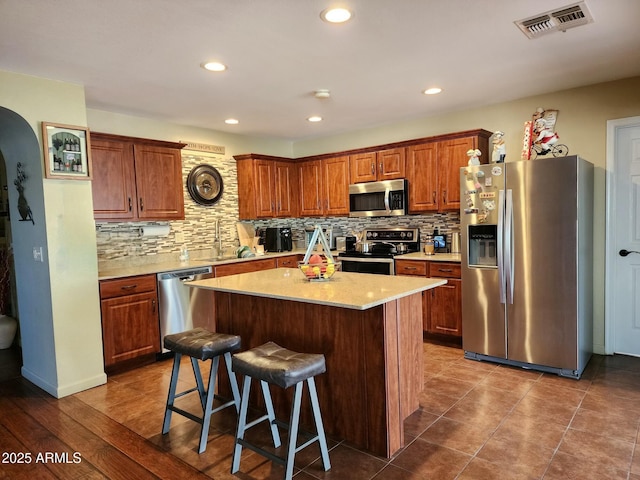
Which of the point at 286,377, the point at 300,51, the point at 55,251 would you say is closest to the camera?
the point at 286,377

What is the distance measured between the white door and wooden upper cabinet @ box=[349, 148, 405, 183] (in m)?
2.00

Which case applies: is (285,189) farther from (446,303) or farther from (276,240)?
(446,303)

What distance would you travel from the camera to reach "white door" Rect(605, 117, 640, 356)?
3625 mm

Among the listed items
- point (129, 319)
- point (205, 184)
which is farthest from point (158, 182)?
point (129, 319)

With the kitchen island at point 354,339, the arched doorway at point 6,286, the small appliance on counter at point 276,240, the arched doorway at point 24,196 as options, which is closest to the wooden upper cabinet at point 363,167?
the small appliance on counter at point 276,240

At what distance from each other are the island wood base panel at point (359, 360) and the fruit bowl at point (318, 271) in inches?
10.7

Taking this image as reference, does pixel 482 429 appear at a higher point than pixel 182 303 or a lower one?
lower

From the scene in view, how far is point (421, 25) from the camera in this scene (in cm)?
244

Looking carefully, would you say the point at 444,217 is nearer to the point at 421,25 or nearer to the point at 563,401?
the point at 563,401

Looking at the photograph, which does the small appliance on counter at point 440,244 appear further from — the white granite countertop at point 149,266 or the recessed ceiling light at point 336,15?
the recessed ceiling light at point 336,15

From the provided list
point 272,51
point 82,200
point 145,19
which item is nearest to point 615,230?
point 272,51

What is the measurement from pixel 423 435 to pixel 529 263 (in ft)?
5.63

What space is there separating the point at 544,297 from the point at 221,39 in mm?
3065

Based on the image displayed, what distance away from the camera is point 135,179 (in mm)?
4113
